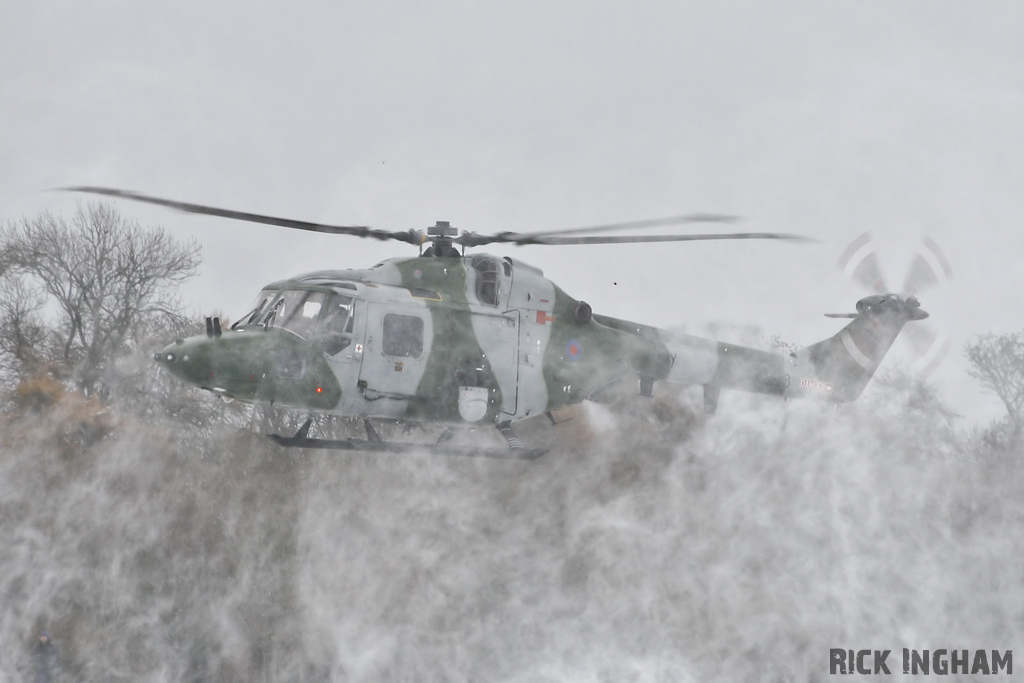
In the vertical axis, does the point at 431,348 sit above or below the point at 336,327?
below

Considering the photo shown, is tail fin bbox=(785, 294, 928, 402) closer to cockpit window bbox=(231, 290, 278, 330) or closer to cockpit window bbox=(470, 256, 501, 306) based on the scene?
cockpit window bbox=(470, 256, 501, 306)

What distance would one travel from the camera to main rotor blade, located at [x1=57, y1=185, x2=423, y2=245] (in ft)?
41.4

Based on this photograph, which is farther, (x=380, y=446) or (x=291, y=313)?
(x=380, y=446)

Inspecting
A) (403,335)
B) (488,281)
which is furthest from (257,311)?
(488,281)

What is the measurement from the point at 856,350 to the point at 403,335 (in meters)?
10.9

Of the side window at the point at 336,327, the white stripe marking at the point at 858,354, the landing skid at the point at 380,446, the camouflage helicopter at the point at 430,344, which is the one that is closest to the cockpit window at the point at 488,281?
the camouflage helicopter at the point at 430,344

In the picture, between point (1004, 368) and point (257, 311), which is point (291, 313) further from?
point (1004, 368)

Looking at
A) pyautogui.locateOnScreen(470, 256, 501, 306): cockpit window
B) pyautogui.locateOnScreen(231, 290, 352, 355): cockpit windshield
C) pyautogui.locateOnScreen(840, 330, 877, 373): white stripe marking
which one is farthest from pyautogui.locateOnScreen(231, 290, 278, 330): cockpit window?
pyautogui.locateOnScreen(840, 330, 877, 373): white stripe marking

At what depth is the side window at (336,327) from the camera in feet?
48.8

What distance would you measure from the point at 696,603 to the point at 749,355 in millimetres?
13486

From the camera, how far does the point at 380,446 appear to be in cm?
1517

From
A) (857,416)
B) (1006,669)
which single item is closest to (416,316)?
(857,416)

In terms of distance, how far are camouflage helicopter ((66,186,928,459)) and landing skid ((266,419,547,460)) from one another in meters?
0.03

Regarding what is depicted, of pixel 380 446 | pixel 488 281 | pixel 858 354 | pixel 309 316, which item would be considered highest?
pixel 488 281
